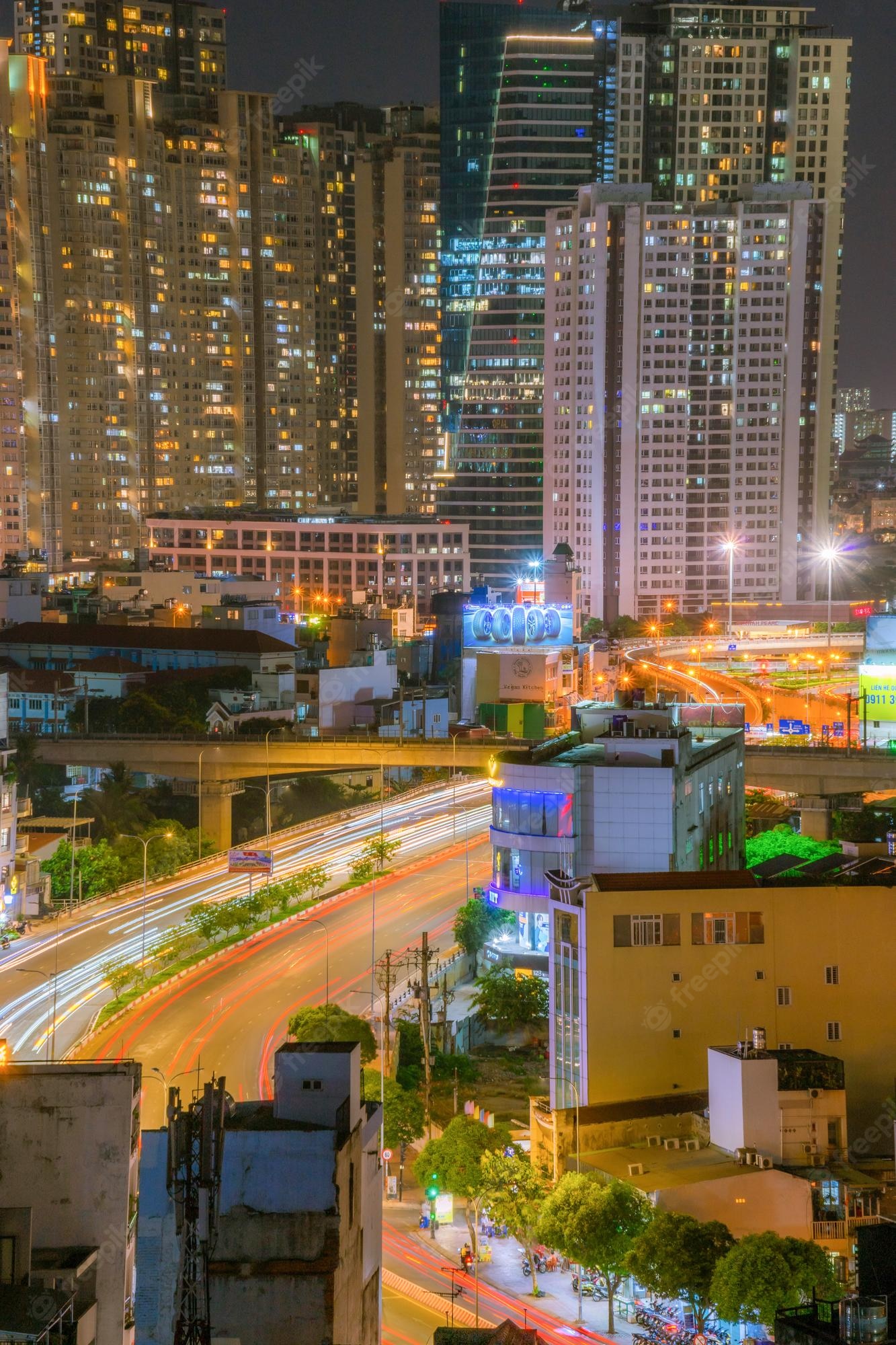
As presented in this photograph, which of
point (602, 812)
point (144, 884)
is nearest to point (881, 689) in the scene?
point (602, 812)

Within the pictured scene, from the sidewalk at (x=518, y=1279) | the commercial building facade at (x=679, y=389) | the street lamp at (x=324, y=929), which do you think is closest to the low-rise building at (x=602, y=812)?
the street lamp at (x=324, y=929)

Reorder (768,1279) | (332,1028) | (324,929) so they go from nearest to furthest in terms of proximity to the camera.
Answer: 1. (768,1279)
2. (332,1028)
3. (324,929)

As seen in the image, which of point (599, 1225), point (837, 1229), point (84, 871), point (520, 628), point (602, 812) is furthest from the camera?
point (520, 628)

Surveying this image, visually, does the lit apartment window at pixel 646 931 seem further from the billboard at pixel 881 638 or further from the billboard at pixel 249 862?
the billboard at pixel 881 638

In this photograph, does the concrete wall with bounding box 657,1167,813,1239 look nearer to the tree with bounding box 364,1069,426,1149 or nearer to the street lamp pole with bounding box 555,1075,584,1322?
the street lamp pole with bounding box 555,1075,584,1322

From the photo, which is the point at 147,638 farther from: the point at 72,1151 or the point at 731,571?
the point at 72,1151

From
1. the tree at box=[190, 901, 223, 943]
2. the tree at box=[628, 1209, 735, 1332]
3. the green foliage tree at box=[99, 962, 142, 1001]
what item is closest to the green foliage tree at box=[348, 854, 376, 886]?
the tree at box=[190, 901, 223, 943]

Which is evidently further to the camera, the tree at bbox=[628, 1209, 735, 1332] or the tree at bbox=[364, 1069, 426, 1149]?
the tree at bbox=[364, 1069, 426, 1149]
